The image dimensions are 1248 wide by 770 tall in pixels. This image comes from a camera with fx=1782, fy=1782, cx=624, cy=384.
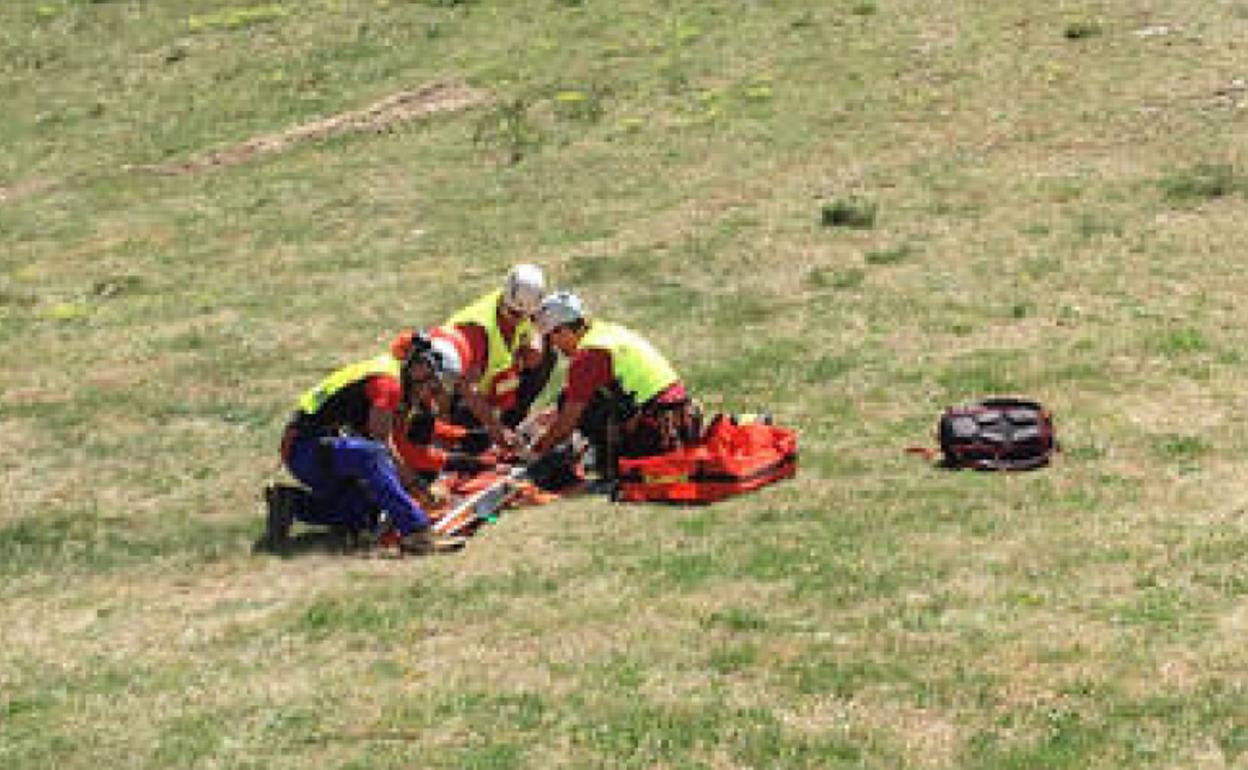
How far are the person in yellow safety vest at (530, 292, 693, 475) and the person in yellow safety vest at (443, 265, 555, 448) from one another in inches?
23.8

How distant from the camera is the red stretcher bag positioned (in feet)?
52.4

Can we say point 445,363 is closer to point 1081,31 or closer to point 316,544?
point 316,544

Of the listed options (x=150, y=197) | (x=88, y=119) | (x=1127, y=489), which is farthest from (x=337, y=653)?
(x=88, y=119)

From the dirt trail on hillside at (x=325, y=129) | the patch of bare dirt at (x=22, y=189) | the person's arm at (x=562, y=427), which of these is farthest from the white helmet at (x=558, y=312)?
the patch of bare dirt at (x=22, y=189)

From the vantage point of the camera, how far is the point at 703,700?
37.5ft

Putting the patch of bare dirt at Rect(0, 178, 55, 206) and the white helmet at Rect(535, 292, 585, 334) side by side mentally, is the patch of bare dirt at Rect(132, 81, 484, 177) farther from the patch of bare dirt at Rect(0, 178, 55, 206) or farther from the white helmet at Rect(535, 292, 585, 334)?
the white helmet at Rect(535, 292, 585, 334)

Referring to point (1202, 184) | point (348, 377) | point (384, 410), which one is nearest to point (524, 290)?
point (348, 377)

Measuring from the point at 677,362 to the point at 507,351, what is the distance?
12.1 feet

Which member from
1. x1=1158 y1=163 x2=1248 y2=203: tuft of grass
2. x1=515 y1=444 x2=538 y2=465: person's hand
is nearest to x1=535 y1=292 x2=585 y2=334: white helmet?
x1=515 y1=444 x2=538 y2=465: person's hand

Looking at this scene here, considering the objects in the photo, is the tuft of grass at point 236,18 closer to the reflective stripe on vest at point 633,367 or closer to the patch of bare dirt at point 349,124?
the patch of bare dirt at point 349,124

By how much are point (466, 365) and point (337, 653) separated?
184 inches

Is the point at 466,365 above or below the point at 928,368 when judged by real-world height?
above

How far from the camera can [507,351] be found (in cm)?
1789

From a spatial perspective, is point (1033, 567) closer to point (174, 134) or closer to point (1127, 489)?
point (1127, 489)
